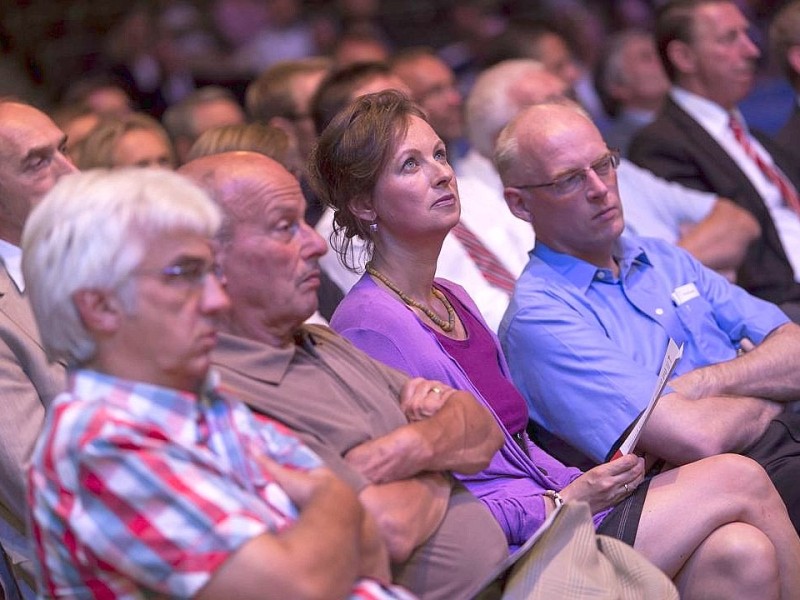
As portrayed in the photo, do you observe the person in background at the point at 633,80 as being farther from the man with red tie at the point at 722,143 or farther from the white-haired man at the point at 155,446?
the white-haired man at the point at 155,446

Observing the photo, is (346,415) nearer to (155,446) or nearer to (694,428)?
(155,446)

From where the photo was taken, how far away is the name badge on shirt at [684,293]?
314cm

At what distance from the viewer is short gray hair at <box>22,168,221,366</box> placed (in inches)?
69.1

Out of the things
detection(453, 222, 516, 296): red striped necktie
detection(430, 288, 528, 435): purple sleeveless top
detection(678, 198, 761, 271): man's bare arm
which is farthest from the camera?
detection(678, 198, 761, 271): man's bare arm

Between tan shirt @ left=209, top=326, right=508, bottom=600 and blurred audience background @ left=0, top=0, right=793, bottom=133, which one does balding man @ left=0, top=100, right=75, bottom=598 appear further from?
blurred audience background @ left=0, top=0, right=793, bottom=133

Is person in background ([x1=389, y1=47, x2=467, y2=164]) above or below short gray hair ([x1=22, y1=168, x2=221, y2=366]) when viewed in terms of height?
below

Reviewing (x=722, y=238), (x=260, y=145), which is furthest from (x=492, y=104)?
(x=260, y=145)

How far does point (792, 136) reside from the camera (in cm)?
475

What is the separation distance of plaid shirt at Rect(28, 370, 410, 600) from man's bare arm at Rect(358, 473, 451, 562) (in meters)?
0.17

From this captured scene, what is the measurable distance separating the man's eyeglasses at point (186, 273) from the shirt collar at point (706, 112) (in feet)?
9.91

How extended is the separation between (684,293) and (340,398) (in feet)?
4.19

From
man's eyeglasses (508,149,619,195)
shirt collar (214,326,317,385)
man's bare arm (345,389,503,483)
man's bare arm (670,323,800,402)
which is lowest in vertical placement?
man's bare arm (670,323,800,402)

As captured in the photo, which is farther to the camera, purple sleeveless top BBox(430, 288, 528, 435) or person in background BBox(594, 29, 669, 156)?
person in background BBox(594, 29, 669, 156)

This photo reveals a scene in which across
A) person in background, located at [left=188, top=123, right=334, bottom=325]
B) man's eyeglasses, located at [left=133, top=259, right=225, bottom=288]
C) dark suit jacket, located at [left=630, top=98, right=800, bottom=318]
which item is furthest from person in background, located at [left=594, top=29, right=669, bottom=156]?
man's eyeglasses, located at [left=133, top=259, right=225, bottom=288]
